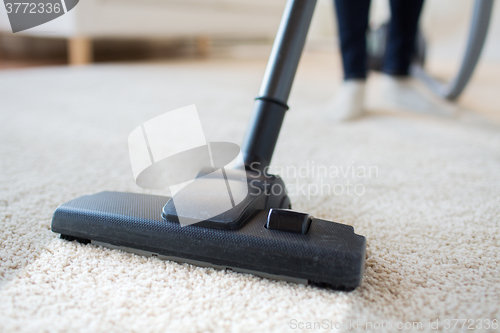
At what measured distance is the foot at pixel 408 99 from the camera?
1.33m

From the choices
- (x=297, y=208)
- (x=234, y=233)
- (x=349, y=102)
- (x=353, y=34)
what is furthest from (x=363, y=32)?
(x=234, y=233)

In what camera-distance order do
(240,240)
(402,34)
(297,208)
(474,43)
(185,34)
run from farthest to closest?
(185,34), (402,34), (474,43), (297,208), (240,240)

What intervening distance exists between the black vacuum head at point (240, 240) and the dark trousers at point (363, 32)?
87 centimetres

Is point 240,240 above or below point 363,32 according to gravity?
below

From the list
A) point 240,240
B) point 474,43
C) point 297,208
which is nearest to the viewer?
point 240,240

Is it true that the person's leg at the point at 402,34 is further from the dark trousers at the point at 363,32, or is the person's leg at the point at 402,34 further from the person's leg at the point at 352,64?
the person's leg at the point at 352,64

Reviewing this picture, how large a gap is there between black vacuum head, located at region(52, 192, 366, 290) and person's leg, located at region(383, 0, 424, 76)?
1157 mm

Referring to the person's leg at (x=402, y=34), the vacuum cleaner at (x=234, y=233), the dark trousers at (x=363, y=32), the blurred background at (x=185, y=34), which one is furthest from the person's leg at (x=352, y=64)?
the vacuum cleaner at (x=234, y=233)

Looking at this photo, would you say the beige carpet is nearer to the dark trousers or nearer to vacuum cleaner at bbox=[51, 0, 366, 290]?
vacuum cleaner at bbox=[51, 0, 366, 290]

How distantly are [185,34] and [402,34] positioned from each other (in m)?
1.77

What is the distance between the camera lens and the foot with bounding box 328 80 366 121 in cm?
118

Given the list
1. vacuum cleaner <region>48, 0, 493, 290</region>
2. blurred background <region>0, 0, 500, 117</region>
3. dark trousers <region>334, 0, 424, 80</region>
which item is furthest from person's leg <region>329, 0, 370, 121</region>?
vacuum cleaner <region>48, 0, 493, 290</region>

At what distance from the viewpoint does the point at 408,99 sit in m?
1.41

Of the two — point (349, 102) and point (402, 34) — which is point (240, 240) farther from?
point (402, 34)
